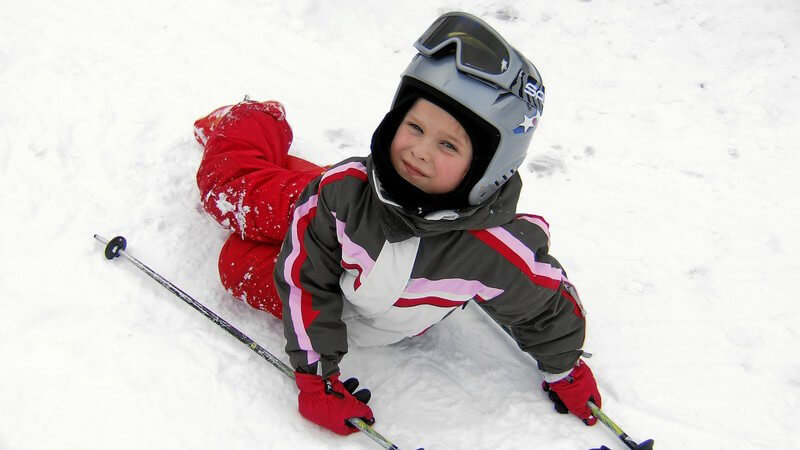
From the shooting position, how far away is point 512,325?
8.75ft

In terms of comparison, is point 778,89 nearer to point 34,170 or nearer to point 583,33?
point 583,33

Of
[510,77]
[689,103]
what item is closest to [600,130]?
[689,103]

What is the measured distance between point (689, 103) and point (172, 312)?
3788 millimetres

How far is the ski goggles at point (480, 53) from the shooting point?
78.9 inches

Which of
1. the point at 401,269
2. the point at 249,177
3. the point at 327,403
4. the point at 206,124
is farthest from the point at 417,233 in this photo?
the point at 206,124

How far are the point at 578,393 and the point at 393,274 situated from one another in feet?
3.60

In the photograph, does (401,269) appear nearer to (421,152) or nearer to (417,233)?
(417,233)

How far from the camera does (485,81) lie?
2004 mm

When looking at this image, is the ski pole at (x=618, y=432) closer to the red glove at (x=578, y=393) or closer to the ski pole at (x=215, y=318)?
the red glove at (x=578, y=393)

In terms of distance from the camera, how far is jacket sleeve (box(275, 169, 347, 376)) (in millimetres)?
2457

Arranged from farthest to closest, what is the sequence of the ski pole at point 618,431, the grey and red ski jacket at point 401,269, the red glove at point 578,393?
the red glove at point 578,393, the ski pole at point 618,431, the grey and red ski jacket at point 401,269

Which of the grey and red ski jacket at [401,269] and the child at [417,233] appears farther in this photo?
the grey and red ski jacket at [401,269]

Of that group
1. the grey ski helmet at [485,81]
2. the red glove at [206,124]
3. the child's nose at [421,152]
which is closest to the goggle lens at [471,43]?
the grey ski helmet at [485,81]

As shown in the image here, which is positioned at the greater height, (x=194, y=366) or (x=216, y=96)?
(x=216, y=96)
